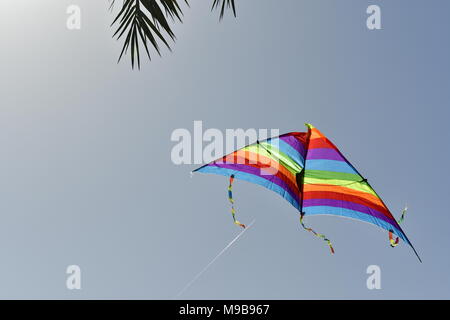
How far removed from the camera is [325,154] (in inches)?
247

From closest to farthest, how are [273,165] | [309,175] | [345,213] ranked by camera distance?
[345,213] → [309,175] → [273,165]

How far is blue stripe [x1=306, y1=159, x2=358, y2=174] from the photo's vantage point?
6176 millimetres

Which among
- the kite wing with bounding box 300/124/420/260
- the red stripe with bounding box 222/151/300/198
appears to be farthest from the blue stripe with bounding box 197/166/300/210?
the kite wing with bounding box 300/124/420/260

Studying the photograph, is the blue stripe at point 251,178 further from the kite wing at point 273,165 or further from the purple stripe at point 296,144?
the purple stripe at point 296,144

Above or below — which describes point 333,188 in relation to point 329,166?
below

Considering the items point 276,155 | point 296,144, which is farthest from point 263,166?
point 296,144

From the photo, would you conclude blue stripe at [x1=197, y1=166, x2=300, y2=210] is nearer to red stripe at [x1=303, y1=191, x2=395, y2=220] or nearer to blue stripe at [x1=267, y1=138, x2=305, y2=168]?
red stripe at [x1=303, y1=191, x2=395, y2=220]

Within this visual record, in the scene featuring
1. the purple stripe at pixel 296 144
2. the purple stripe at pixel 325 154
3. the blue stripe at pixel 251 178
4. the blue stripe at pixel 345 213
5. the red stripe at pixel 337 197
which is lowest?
the blue stripe at pixel 345 213

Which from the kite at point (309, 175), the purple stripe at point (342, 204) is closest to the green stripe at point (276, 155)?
the kite at point (309, 175)

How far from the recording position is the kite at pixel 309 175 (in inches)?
240

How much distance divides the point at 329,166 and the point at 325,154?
0.53 feet

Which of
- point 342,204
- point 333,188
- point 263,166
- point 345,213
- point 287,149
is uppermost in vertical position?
point 287,149

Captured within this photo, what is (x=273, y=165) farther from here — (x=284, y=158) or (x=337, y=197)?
(x=337, y=197)
